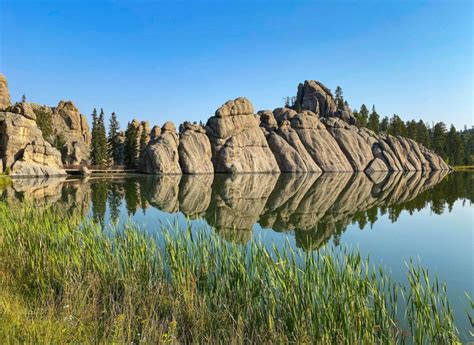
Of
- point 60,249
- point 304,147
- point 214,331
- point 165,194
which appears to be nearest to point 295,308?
point 214,331

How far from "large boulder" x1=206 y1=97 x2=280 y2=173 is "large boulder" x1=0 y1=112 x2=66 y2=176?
2970cm

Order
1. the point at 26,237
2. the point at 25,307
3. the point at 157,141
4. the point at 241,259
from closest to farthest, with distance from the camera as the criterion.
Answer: the point at 25,307, the point at 241,259, the point at 26,237, the point at 157,141

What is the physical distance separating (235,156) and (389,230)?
180 feet

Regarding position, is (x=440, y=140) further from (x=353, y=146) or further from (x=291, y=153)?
(x=291, y=153)

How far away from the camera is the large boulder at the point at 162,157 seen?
66.6 metres

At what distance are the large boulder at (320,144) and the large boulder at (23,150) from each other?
50.4 m

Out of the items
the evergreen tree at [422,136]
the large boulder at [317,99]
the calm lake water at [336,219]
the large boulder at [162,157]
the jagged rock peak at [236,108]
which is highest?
the large boulder at [317,99]

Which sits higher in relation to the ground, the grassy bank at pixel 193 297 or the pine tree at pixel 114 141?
the pine tree at pixel 114 141

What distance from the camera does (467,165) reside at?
114 metres

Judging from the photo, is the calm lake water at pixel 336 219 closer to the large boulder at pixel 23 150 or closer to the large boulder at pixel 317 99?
the large boulder at pixel 23 150

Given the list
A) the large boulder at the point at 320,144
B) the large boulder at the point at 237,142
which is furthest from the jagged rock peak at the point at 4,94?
the large boulder at the point at 320,144

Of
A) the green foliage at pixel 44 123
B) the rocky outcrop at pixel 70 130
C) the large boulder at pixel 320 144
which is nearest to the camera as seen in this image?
the green foliage at pixel 44 123

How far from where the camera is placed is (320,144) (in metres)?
80.8

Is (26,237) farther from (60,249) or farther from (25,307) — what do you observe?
(25,307)
